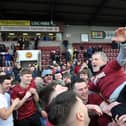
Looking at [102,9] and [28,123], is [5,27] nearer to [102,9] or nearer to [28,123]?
[102,9]

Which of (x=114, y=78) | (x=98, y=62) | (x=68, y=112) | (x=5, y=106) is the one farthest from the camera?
(x=5, y=106)

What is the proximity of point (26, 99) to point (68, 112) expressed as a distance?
3.22m

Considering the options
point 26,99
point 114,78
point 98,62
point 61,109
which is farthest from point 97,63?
point 26,99

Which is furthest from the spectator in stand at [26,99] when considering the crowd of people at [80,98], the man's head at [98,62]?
the man's head at [98,62]

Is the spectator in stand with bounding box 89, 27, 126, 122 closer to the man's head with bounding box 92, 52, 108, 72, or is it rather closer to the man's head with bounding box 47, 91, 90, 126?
the man's head with bounding box 92, 52, 108, 72

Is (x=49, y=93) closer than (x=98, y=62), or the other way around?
(x=49, y=93)

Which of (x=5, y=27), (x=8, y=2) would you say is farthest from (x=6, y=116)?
(x=5, y=27)

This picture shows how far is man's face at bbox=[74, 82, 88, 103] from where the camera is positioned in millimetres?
3058

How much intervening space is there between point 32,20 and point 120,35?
1844 cm

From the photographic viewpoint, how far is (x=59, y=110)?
1.64 meters

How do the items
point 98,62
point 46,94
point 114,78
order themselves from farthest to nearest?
point 98,62 → point 46,94 → point 114,78

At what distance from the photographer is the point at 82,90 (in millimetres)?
3156

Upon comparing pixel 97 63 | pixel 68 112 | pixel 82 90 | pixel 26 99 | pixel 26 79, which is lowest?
pixel 26 99

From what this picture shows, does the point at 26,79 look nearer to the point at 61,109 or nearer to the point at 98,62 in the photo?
the point at 98,62
